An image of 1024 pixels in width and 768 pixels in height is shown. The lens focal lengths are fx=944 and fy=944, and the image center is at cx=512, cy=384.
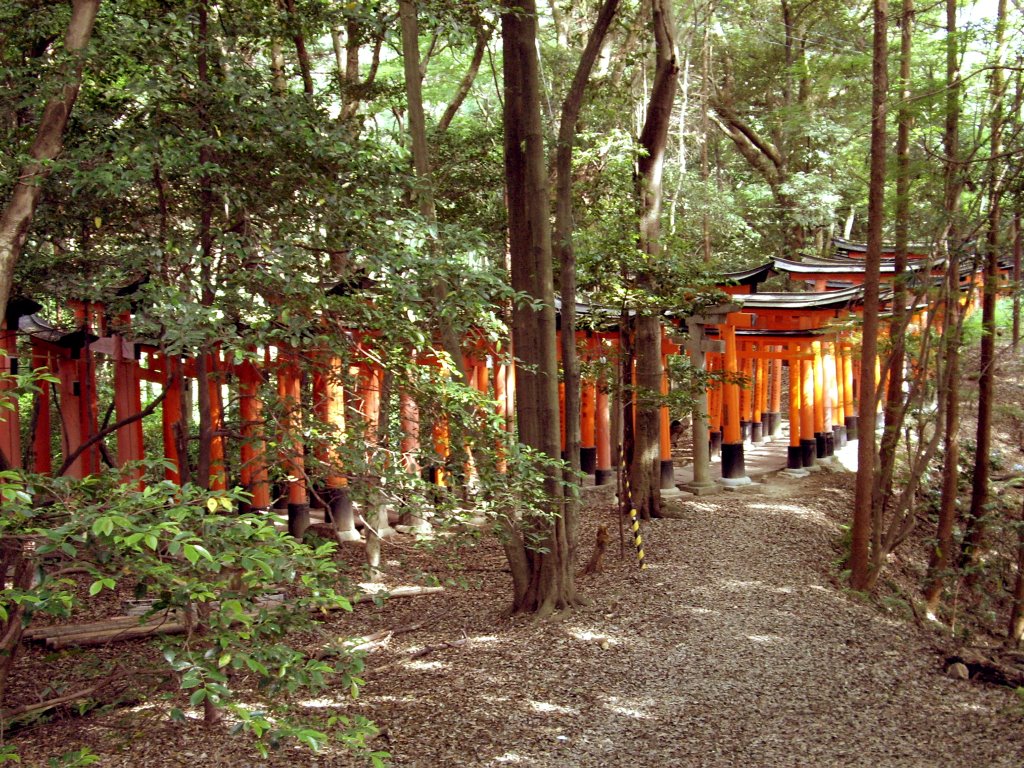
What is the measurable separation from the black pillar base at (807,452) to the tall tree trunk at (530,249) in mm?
9654

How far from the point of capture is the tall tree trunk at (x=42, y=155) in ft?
14.9

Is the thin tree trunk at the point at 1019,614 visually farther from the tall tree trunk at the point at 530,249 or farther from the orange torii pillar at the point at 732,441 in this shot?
the tall tree trunk at the point at 530,249

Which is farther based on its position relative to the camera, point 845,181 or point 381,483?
point 845,181

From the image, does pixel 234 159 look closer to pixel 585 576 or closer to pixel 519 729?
pixel 519 729

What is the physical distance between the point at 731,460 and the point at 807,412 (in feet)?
9.69

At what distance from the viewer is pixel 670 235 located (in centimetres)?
1127

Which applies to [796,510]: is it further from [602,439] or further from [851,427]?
[851,427]

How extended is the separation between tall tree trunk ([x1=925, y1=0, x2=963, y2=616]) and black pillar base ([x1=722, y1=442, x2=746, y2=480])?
3.59 metres

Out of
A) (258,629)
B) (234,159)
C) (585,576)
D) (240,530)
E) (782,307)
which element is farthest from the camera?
(782,307)

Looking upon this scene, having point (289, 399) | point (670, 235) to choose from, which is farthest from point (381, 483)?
point (670, 235)

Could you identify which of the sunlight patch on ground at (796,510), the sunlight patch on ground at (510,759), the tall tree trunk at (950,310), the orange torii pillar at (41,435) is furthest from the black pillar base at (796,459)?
the orange torii pillar at (41,435)

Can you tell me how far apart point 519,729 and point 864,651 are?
400cm

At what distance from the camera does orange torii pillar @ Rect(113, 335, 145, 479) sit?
11.2 metres

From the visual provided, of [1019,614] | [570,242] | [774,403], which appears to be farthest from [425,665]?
[774,403]
